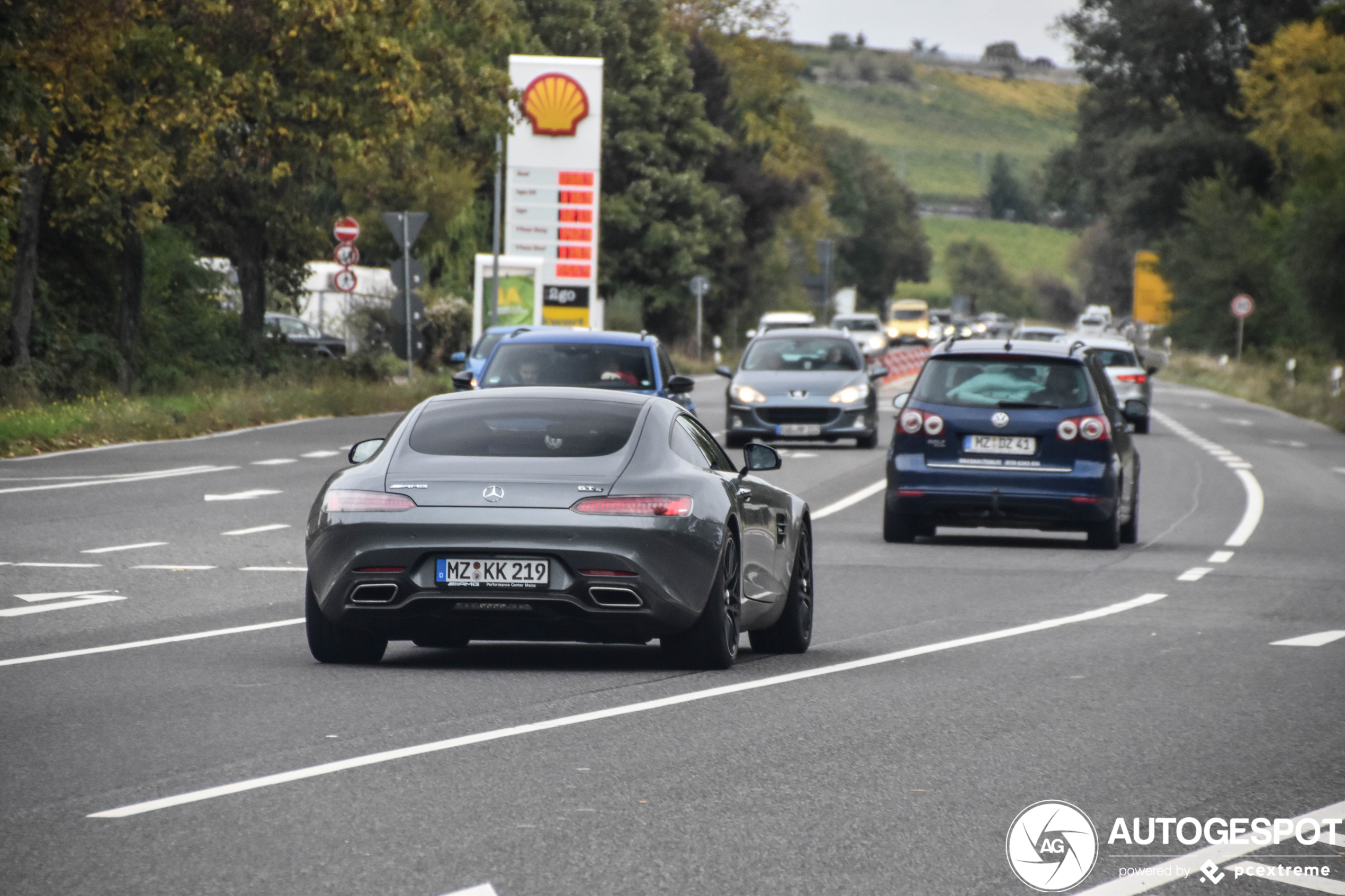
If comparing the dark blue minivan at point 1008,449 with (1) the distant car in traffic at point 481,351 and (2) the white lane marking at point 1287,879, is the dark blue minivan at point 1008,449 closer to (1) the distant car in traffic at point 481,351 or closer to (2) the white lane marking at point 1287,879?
(1) the distant car in traffic at point 481,351

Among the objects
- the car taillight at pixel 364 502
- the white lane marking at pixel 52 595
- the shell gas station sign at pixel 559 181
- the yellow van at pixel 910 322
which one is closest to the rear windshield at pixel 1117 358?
the shell gas station sign at pixel 559 181

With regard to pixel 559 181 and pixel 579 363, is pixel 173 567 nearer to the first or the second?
pixel 579 363

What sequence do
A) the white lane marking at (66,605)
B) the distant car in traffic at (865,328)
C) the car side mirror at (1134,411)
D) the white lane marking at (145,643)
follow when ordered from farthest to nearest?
the distant car in traffic at (865,328)
the car side mirror at (1134,411)
the white lane marking at (66,605)
the white lane marking at (145,643)

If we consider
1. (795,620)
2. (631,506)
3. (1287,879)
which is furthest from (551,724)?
(1287,879)

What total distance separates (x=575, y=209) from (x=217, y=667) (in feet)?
148

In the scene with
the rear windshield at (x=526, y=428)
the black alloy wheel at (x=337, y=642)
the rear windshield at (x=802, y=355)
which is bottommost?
the black alloy wheel at (x=337, y=642)

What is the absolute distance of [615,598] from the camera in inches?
383

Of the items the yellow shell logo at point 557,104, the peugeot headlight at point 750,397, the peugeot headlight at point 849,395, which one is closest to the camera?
the peugeot headlight at point 750,397

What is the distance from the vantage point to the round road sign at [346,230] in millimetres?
40969

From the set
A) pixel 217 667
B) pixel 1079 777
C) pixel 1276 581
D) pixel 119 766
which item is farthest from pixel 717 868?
pixel 1276 581

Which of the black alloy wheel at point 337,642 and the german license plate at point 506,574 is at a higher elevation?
the german license plate at point 506,574

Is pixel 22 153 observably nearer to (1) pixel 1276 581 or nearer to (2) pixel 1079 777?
(1) pixel 1276 581

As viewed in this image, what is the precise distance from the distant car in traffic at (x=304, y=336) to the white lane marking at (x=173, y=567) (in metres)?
28.5

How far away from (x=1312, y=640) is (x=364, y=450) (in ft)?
16.6
